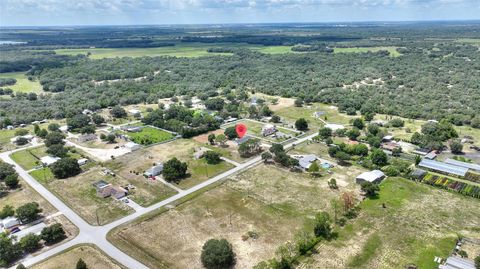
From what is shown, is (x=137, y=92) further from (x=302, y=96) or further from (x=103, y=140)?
(x=302, y=96)

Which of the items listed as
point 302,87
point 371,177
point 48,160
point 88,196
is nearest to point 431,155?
point 371,177

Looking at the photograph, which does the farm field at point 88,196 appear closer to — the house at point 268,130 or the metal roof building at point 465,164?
the house at point 268,130

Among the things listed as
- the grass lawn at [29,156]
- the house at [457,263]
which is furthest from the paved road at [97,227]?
the house at [457,263]

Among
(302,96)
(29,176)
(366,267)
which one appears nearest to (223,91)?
(302,96)

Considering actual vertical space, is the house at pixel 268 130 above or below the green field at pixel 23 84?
above

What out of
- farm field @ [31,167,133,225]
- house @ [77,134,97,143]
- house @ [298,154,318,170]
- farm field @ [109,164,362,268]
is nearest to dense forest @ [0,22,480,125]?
house @ [77,134,97,143]

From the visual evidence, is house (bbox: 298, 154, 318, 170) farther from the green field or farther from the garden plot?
the green field
